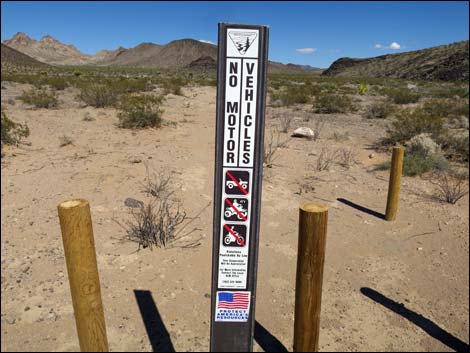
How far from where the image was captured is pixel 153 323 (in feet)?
10.0

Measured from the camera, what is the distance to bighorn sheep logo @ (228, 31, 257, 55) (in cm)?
165

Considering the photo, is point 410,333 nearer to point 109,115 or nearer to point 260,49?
point 260,49

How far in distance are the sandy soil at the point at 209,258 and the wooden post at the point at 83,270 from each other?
0.98 m

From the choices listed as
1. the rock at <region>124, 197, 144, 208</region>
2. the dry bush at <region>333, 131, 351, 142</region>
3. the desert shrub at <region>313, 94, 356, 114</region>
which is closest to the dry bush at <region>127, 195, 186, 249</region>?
the rock at <region>124, 197, 144, 208</region>

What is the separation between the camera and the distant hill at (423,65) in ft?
163

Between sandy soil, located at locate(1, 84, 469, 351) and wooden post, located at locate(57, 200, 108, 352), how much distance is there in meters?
0.98

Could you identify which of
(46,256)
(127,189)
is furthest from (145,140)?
(46,256)

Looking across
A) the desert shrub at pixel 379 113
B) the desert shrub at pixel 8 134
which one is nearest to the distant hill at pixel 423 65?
the desert shrub at pixel 379 113

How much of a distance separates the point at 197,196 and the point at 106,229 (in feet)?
5.00

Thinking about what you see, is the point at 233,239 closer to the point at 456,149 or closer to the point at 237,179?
the point at 237,179

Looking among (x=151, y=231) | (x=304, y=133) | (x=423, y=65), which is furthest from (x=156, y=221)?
(x=423, y=65)

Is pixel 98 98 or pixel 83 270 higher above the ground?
pixel 98 98

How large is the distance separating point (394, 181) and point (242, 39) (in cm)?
399

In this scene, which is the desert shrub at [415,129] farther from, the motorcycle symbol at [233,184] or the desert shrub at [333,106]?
the motorcycle symbol at [233,184]
